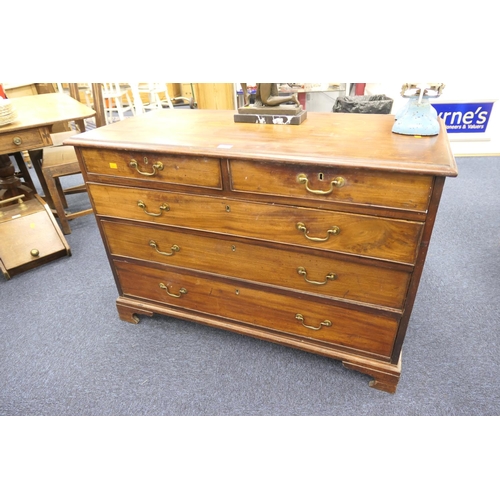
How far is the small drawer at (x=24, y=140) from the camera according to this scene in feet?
6.59

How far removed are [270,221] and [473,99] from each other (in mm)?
3266

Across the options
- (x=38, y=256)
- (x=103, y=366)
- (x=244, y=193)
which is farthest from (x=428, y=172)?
(x=38, y=256)

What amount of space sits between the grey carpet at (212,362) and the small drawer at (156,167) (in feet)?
2.60

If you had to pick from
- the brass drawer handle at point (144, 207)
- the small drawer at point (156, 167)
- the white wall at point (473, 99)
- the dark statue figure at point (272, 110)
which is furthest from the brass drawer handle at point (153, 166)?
the white wall at point (473, 99)

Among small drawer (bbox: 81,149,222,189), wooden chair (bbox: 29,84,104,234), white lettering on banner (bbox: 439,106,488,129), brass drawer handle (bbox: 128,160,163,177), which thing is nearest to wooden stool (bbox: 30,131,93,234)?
wooden chair (bbox: 29,84,104,234)

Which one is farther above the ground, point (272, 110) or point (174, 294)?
point (272, 110)

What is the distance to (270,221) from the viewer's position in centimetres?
125

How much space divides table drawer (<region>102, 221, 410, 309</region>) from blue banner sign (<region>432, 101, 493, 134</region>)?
2908mm

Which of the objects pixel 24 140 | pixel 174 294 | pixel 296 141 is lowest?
pixel 174 294

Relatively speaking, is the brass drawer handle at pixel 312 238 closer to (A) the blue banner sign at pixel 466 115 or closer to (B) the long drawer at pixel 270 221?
(B) the long drawer at pixel 270 221

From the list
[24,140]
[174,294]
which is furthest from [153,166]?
[24,140]

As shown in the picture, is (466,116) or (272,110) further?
Result: (466,116)

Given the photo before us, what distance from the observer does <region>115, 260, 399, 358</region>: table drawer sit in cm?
133

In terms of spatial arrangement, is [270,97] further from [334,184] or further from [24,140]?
[24,140]
